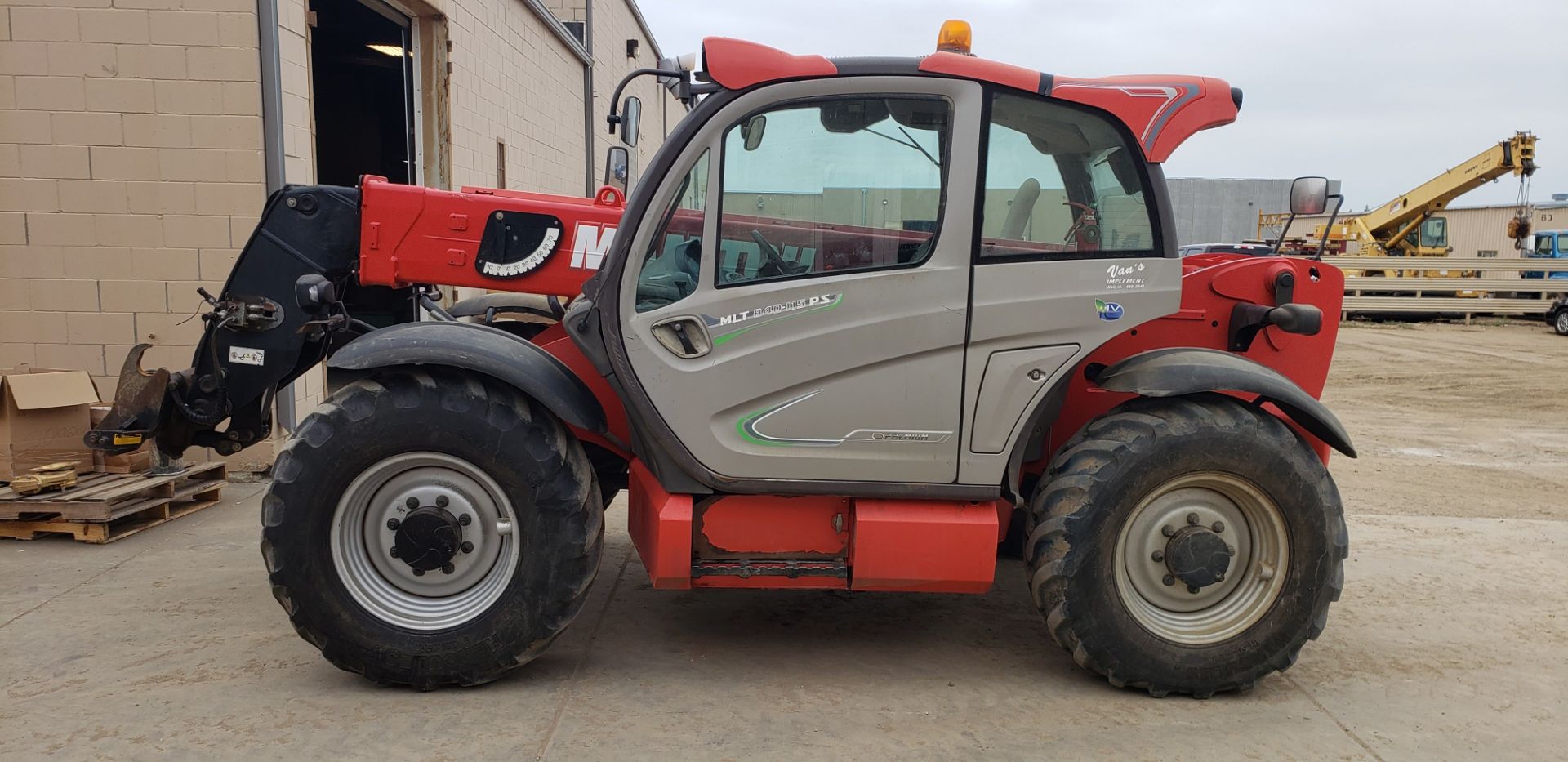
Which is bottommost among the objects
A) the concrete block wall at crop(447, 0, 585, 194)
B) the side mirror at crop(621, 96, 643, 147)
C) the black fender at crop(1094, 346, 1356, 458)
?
the black fender at crop(1094, 346, 1356, 458)

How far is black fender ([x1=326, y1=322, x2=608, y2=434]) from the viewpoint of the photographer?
378cm

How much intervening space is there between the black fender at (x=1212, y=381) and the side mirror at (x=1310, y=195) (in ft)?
2.14

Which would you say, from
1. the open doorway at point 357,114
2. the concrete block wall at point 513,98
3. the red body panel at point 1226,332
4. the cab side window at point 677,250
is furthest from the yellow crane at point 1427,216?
the cab side window at point 677,250

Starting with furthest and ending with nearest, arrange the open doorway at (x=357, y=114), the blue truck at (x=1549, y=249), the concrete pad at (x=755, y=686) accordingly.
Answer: the blue truck at (x=1549, y=249)
the open doorway at (x=357, y=114)
the concrete pad at (x=755, y=686)

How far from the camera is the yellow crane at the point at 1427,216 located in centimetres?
2648

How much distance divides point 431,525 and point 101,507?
304 centimetres

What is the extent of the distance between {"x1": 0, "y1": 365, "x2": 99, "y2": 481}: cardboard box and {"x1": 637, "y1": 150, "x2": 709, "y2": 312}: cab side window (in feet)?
13.9

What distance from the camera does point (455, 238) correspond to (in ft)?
14.4

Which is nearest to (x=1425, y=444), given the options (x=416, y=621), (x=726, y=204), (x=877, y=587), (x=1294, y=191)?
(x=1294, y=191)

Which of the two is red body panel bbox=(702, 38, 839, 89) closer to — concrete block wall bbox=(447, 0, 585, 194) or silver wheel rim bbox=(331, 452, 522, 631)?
silver wheel rim bbox=(331, 452, 522, 631)

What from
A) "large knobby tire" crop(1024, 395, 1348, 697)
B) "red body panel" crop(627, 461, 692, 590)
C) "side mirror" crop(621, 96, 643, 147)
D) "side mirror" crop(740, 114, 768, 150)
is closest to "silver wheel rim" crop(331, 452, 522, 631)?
"red body panel" crop(627, 461, 692, 590)

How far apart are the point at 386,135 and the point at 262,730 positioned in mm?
13559

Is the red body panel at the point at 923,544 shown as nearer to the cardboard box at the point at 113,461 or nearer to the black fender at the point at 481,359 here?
the black fender at the point at 481,359

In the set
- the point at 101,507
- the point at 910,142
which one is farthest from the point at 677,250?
the point at 101,507
